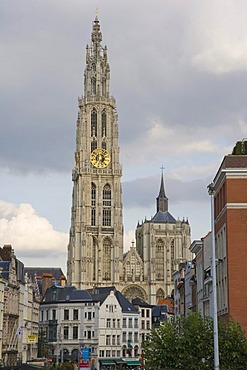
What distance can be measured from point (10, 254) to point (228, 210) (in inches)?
1907

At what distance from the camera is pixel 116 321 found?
11075 centimetres

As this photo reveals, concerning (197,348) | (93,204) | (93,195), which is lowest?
(197,348)

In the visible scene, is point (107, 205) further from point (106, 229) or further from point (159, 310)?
point (159, 310)

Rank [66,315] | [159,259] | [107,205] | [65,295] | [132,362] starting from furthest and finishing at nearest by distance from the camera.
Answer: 1. [159,259]
2. [107,205]
3. [65,295]
4. [132,362]
5. [66,315]

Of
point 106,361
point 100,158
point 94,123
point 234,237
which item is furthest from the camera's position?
point 94,123

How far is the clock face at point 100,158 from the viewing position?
→ 170 meters

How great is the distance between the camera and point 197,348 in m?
33.8

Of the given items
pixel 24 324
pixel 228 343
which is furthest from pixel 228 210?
pixel 24 324

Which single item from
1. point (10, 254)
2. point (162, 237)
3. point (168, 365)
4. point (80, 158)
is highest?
point (80, 158)

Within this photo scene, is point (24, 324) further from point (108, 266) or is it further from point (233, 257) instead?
point (108, 266)

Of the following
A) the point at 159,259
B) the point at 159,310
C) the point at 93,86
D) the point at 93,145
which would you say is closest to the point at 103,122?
the point at 93,145

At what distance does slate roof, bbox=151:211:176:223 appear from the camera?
17612 cm

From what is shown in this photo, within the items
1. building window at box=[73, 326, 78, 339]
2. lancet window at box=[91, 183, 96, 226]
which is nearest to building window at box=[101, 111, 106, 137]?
lancet window at box=[91, 183, 96, 226]

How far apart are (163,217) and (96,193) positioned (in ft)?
70.1
